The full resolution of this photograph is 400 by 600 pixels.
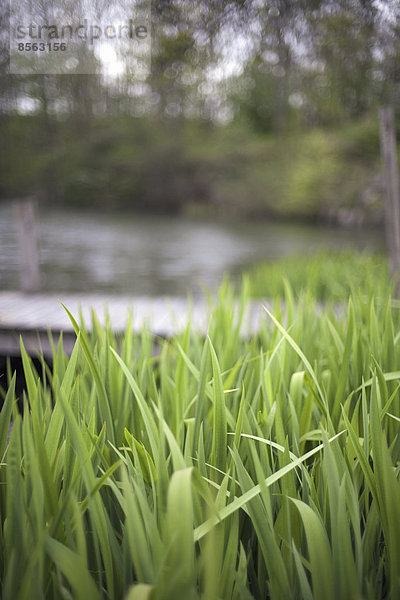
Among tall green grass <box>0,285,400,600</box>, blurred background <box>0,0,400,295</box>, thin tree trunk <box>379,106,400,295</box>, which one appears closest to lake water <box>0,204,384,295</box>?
blurred background <box>0,0,400,295</box>

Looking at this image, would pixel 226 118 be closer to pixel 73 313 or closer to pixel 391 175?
pixel 391 175

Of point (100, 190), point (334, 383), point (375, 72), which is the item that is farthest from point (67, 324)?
point (100, 190)

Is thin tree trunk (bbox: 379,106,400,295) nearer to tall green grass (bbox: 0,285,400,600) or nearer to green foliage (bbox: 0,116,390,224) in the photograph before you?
tall green grass (bbox: 0,285,400,600)

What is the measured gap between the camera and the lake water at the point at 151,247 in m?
4.61

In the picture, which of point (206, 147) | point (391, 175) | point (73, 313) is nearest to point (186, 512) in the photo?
point (73, 313)

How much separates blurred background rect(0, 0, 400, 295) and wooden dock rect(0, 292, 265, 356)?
0.21 m

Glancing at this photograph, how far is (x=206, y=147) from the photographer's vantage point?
35.8 feet

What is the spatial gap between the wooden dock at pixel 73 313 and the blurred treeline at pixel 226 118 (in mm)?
689

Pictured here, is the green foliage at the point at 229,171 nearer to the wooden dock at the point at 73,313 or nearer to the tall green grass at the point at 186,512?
the wooden dock at the point at 73,313

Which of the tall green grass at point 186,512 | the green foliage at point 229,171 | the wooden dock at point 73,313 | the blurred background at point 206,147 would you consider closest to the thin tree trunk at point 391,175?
the blurred background at point 206,147

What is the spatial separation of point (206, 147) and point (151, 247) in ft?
12.7

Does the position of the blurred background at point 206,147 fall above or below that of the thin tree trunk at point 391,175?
above

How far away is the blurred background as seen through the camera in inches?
65.5

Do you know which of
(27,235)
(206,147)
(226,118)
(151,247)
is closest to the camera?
(27,235)
